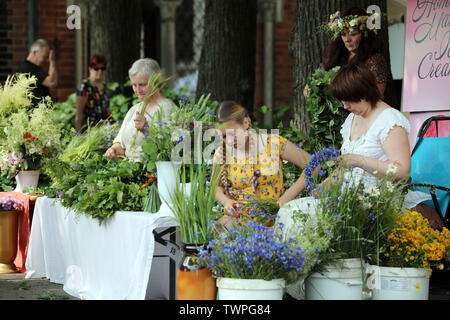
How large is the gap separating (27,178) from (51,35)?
5.99 m

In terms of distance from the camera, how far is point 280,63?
12469 millimetres

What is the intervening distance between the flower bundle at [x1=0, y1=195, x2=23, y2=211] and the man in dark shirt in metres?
2.07

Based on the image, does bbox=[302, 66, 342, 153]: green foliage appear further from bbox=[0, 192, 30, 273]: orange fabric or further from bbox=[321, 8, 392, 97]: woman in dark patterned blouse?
bbox=[0, 192, 30, 273]: orange fabric

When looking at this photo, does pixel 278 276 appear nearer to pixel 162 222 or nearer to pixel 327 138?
pixel 162 222

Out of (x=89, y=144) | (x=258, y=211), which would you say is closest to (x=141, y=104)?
(x=89, y=144)

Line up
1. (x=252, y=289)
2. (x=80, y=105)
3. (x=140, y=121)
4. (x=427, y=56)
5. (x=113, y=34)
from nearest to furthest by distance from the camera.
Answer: (x=252, y=289) → (x=140, y=121) → (x=427, y=56) → (x=80, y=105) → (x=113, y=34)

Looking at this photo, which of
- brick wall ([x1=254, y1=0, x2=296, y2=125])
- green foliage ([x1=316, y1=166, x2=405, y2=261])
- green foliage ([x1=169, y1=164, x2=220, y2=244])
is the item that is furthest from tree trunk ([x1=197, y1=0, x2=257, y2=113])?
green foliage ([x1=316, y1=166, x2=405, y2=261])

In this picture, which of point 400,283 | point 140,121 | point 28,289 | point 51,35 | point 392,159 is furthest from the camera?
point 51,35

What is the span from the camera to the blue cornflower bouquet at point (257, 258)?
143 inches

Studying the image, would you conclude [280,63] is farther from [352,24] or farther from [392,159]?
[392,159]

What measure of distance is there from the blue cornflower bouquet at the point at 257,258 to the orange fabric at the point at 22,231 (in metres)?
2.54

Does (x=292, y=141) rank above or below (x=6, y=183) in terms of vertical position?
above

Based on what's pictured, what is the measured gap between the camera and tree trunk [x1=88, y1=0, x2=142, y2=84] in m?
9.73

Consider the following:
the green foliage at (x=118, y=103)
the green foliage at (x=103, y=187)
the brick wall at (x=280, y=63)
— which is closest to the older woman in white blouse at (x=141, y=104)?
the green foliage at (x=103, y=187)
